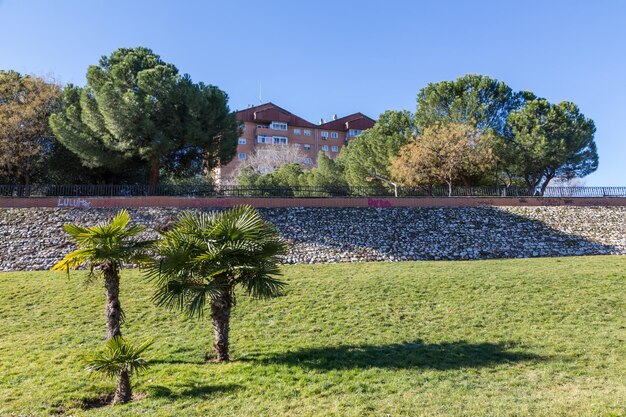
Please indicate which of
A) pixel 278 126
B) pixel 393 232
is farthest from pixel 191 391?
pixel 278 126

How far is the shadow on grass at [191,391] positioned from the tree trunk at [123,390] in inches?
12.7

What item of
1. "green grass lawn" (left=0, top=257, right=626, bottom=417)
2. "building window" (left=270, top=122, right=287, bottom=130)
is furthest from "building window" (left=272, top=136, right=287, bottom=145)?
"green grass lawn" (left=0, top=257, right=626, bottom=417)

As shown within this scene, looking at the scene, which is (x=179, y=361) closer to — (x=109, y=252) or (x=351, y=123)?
(x=109, y=252)

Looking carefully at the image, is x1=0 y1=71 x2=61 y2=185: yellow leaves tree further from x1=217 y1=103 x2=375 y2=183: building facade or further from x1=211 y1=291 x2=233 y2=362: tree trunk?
x1=217 y1=103 x2=375 y2=183: building facade

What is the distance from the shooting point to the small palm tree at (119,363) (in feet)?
20.9

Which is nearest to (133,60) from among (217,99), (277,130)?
(217,99)

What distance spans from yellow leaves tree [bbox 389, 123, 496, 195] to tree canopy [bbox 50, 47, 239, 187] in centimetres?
1356

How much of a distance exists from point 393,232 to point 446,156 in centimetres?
1236

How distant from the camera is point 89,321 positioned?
422 inches

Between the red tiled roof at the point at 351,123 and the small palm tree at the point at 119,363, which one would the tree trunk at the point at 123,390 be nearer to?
the small palm tree at the point at 119,363

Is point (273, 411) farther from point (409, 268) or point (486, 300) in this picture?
point (409, 268)

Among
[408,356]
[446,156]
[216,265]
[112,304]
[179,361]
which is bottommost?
[179,361]

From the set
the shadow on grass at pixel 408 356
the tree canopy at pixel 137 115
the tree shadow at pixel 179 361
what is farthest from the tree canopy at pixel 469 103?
the tree shadow at pixel 179 361

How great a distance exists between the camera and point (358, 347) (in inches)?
341
